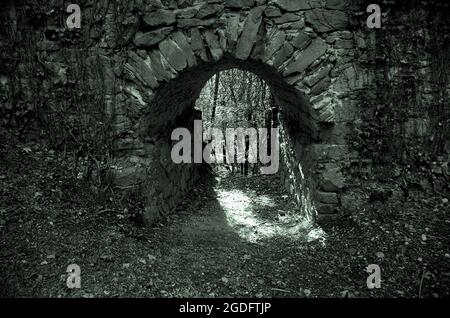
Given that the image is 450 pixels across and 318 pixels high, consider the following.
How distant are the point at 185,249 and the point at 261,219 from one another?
62.9 inches

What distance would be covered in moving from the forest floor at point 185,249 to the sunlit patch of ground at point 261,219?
0.03 m

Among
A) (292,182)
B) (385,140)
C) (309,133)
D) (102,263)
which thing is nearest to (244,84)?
(292,182)

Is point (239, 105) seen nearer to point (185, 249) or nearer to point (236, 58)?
point (236, 58)

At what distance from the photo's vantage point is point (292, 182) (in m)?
5.71

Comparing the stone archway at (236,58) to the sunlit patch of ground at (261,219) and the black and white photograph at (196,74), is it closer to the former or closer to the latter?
the black and white photograph at (196,74)

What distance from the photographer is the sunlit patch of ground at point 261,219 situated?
4.25 meters

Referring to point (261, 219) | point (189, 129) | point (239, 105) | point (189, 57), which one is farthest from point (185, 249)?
point (239, 105)

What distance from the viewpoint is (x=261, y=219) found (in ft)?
16.6

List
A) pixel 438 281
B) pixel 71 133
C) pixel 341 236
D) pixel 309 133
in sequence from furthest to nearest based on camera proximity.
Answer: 1. pixel 309 133
2. pixel 71 133
3. pixel 341 236
4. pixel 438 281

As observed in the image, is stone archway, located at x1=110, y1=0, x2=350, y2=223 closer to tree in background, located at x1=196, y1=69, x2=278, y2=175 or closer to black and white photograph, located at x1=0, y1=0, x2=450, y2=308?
black and white photograph, located at x1=0, y1=0, x2=450, y2=308

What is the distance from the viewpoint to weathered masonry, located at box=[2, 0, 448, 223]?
3.78 m
